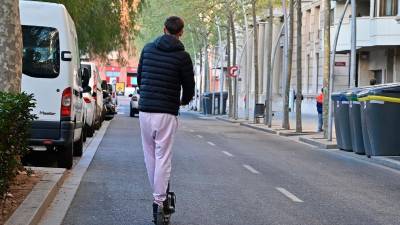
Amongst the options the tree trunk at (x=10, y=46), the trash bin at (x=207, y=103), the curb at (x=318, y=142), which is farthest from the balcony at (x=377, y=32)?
the tree trunk at (x=10, y=46)

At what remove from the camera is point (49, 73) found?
13.1 metres

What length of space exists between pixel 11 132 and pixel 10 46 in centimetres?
279

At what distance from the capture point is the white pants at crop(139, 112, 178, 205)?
25.8 feet

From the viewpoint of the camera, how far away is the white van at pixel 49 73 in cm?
1309

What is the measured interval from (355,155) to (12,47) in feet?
39.5

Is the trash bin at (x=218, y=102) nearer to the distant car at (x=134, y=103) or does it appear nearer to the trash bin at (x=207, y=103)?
the trash bin at (x=207, y=103)

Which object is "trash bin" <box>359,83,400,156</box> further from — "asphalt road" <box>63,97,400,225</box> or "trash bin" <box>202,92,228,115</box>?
"trash bin" <box>202,92,228,115</box>

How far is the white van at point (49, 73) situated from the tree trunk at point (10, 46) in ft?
7.59

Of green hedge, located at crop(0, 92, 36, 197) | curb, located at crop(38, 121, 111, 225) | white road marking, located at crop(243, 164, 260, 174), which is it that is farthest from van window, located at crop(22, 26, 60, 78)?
green hedge, located at crop(0, 92, 36, 197)

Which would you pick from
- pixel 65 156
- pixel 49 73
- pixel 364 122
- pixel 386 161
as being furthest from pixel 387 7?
pixel 49 73

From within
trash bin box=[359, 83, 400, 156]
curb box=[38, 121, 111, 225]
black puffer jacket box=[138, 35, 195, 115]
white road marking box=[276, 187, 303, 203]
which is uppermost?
black puffer jacket box=[138, 35, 195, 115]

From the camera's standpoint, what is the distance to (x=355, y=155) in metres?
20.5

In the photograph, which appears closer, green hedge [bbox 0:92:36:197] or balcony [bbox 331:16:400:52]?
green hedge [bbox 0:92:36:197]

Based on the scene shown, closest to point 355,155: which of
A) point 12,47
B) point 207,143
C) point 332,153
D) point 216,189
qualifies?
point 332,153
